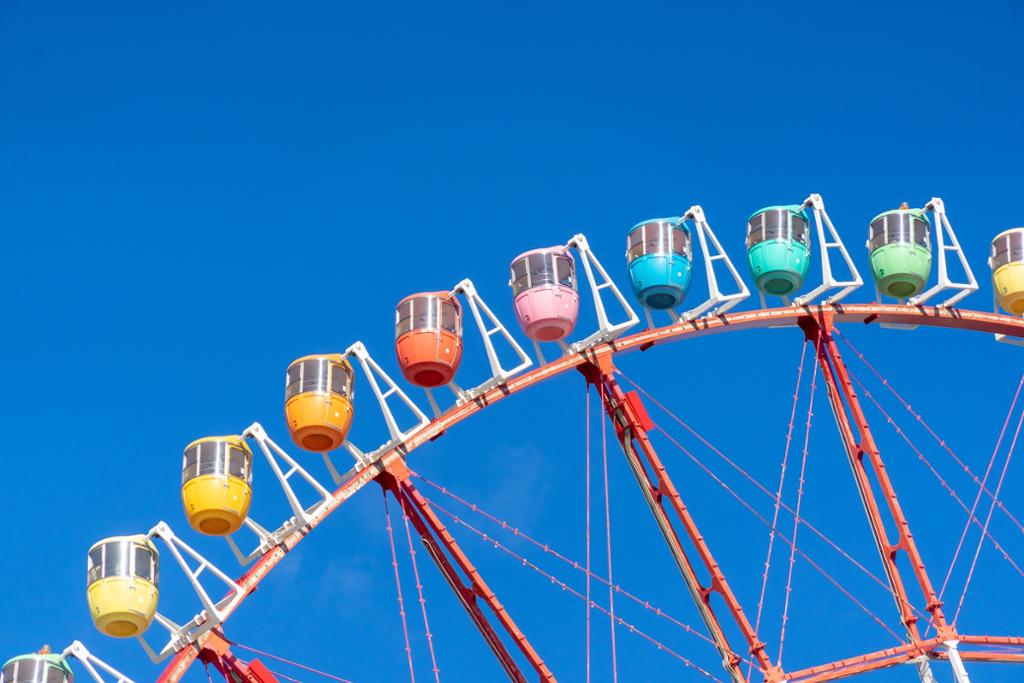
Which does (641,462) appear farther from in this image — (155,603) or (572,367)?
(155,603)

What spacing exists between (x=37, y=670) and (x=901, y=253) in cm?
1885

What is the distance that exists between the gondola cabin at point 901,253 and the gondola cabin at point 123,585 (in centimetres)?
1586

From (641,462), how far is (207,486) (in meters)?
8.06

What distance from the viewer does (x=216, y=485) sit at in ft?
130

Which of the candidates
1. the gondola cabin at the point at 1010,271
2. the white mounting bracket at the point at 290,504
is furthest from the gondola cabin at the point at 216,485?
the gondola cabin at the point at 1010,271

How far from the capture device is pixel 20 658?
37781mm

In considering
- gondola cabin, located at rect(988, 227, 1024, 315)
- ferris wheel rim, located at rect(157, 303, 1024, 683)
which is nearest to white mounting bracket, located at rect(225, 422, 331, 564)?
ferris wheel rim, located at rect(157, 303, 1024, 683)

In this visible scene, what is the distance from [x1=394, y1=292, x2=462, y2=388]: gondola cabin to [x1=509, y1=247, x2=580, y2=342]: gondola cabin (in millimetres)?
1388

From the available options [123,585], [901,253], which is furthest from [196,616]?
[901,253]

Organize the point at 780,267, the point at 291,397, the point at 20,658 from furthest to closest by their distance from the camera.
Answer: the point at 780,267
the point at 291,397
the point at 20,658

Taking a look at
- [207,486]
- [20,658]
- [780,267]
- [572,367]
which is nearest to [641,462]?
[572,367]

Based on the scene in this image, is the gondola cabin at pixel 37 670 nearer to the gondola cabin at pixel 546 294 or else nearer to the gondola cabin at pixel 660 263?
the gondola cabin at pixel 546 294

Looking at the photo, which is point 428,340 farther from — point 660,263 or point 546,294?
point 660,263

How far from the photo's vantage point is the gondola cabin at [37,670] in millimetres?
37500
